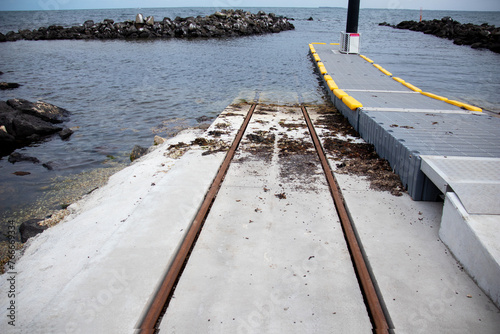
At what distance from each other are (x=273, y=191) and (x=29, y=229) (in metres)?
3.52

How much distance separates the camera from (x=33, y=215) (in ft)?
18.8

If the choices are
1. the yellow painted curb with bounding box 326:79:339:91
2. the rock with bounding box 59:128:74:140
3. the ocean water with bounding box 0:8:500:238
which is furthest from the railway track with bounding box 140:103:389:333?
the rock with bounding box 59:128:74:140

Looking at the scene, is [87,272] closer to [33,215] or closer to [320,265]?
[320,265]

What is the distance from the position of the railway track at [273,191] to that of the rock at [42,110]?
6.34 meters

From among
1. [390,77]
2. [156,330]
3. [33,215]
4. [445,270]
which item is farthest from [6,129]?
[390,77]

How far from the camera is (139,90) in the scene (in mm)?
14289

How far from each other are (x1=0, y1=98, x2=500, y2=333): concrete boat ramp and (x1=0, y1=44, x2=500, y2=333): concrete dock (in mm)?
13

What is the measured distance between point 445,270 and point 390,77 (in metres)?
9.87

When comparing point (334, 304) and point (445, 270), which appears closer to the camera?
point (334, 304)

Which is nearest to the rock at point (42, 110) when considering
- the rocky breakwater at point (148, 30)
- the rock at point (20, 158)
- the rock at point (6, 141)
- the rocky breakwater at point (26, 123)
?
the rocky breakwater at point (26, 123)

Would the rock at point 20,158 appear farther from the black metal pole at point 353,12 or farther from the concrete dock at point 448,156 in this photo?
the black metal pole at point 353,12

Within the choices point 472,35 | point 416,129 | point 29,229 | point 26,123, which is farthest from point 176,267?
point 472,35

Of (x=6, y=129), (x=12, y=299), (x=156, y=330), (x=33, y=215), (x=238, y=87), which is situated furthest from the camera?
(x=238, y=87)

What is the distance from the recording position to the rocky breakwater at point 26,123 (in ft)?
30.1
